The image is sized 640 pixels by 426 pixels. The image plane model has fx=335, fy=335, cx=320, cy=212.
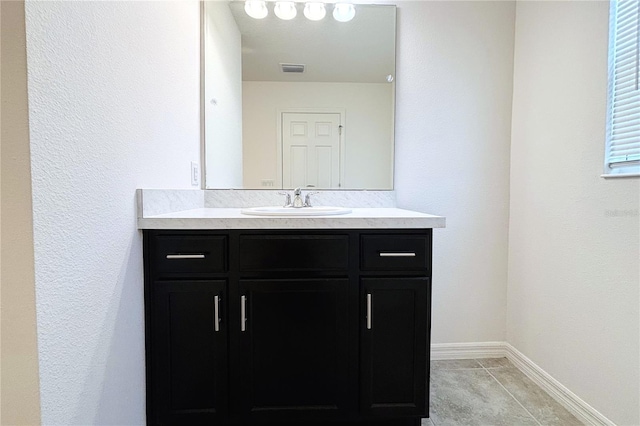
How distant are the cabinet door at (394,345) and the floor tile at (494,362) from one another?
34.0 inches

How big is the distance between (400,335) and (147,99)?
133cm

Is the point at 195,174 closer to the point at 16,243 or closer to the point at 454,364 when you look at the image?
the point at 16,243

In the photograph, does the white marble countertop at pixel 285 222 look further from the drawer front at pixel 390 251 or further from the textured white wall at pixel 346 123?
the textured white wall at pixel 346 123

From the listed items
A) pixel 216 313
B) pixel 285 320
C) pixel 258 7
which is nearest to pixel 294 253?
pixel 285 320

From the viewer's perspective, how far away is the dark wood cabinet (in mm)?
1272

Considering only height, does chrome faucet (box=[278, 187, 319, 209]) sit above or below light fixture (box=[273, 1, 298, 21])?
below

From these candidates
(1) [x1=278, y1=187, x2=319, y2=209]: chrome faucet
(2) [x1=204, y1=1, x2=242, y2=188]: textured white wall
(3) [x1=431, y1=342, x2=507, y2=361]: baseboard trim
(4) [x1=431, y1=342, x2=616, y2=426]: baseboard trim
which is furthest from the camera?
(3) [x1=431, y1=342, x2=507, y2=361]: baseboard trim

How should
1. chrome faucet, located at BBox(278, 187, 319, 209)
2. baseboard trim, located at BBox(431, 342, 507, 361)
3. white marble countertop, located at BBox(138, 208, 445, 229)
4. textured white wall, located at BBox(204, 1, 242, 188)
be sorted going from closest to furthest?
1. white marble countertop, located at BBox(138, 208, 445, 229)
2. chrome faucet, located at BBox(278, 187, 319, 209)
3. textured white wall, located at BBox(204, 1, 242, 188)
4. baseboard trim, located at BBox(431, 342, 507, 361)

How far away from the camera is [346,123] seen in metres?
1.91

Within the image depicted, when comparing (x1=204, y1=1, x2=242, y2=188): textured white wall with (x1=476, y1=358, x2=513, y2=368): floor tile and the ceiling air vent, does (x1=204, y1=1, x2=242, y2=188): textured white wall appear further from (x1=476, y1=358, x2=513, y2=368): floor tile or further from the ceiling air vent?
(x1=476, y1=358, x2=513, y2=368): floor tile

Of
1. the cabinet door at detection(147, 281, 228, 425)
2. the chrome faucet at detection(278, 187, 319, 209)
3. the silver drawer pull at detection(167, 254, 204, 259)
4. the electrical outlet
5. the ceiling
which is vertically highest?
the ceiling

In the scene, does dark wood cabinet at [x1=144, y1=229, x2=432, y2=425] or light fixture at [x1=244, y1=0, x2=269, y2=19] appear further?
light fixture at [x1=244, y1=0, x2=269, y2=19]

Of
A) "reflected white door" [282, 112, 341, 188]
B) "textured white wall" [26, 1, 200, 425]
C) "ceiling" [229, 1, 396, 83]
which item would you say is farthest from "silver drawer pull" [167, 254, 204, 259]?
"ceiling" [229, 1, 396, 83]

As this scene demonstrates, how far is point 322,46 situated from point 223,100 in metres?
0.64
